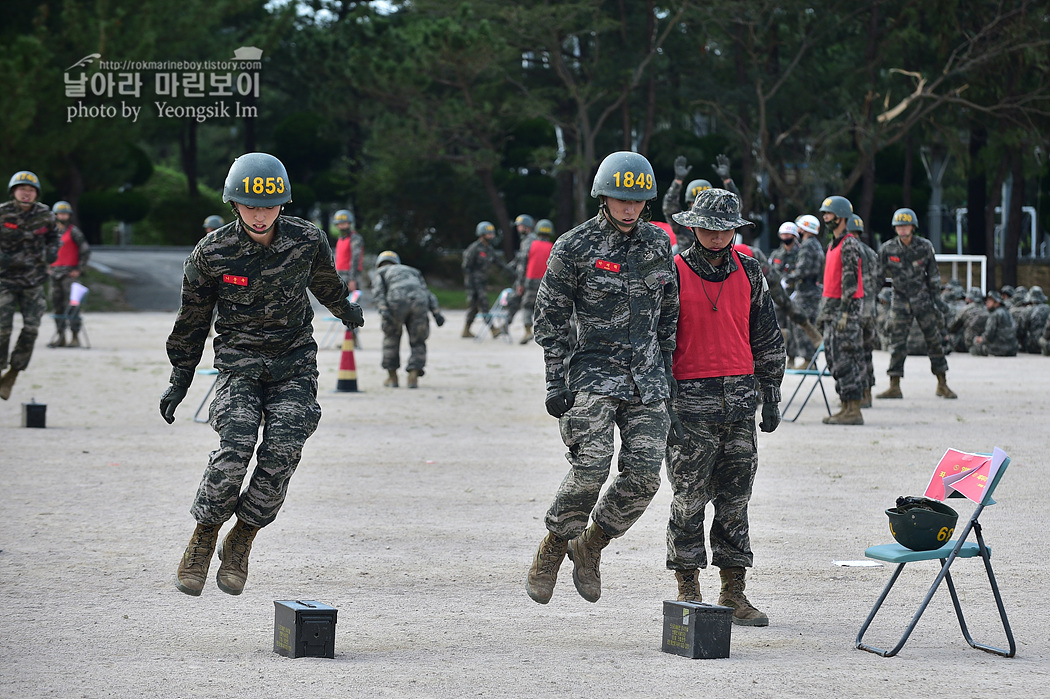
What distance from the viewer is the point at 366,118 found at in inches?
1850

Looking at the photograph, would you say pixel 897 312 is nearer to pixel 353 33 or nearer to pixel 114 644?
pixel 114 644

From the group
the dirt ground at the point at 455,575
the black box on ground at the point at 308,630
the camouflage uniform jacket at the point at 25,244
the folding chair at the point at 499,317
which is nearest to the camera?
the dirt ground at the point at 455,575

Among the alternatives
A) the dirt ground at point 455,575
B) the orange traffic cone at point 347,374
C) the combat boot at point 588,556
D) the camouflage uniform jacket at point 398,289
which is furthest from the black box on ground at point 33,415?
the combat boot at point 588,556

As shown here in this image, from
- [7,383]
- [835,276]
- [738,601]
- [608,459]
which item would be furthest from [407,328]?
[738,601]

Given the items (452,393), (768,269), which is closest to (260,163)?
(768,269)

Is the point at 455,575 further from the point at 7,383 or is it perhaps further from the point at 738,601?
the point at 7,383

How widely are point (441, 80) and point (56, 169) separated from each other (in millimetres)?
11692

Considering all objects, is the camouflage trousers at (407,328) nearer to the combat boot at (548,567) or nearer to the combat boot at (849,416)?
the combat boot at (849,416)

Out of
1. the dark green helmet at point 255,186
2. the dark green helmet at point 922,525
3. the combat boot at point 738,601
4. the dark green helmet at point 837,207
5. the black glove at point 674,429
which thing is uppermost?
the dark green helmet at point 837,207

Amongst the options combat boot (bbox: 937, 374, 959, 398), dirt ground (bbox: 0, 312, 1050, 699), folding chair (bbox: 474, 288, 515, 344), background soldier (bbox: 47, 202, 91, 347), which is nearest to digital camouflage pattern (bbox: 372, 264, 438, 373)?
dirt ground (bbox: 0, 312, 1050, 699)

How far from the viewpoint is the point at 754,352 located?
6.55 metres

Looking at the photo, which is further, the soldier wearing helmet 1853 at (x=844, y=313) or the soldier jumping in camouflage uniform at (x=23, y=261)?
the soldier jumping in camouflage uniform at (x=23, y=261)

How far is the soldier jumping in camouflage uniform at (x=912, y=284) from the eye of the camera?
1588cm

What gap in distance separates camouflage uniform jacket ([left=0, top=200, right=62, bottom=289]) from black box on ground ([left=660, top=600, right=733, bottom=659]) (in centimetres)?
1068
